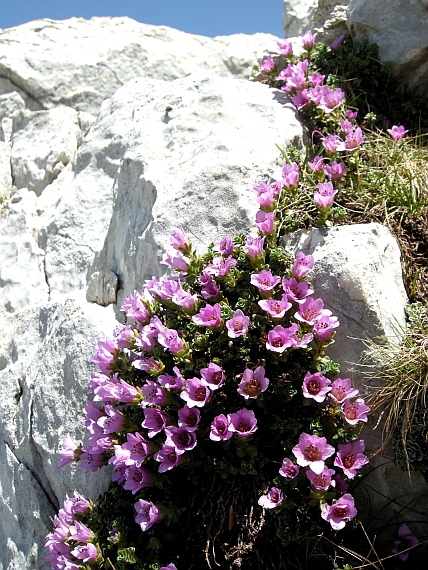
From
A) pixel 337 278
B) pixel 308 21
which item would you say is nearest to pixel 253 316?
pixel 337 278

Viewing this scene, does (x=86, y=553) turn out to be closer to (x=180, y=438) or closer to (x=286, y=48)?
(x=180, y=438)

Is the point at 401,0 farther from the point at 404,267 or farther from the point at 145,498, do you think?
the point at 145,498

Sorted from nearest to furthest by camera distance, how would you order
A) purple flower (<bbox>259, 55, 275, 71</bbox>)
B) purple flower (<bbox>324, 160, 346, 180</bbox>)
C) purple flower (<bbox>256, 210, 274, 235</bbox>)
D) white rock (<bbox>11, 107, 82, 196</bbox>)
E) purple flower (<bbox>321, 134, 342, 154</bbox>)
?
purple flower (<bbox>256, 210, 274, 235</bbox>) → purple flower (<bbox>324, 160, 346, 180</bbox>) → purple flower (<bbox>321, 134, 342, 154</bbox>) → purple flower (<bbox>259, 55, 275, 71</bbox>) → white rock (<bbox>11, 107, 82, 196</bbox>)

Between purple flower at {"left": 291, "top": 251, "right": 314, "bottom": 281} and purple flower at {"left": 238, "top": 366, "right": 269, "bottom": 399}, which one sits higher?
purple flower at {"left": 291, "top": 251, "right": 314, "bottom": 281}

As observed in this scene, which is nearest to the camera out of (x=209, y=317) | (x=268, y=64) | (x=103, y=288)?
(x=209, y=317)

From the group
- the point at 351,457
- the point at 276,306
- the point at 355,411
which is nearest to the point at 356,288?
the point at 276,306

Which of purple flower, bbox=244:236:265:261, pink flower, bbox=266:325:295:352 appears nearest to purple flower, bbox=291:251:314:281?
purple flower, bbox=244:236:265:261

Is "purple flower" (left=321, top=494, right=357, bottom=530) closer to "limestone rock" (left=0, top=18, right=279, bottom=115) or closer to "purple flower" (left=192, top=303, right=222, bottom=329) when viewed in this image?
"purple flower" (left=192, top=303, right=222, bottom=329)
